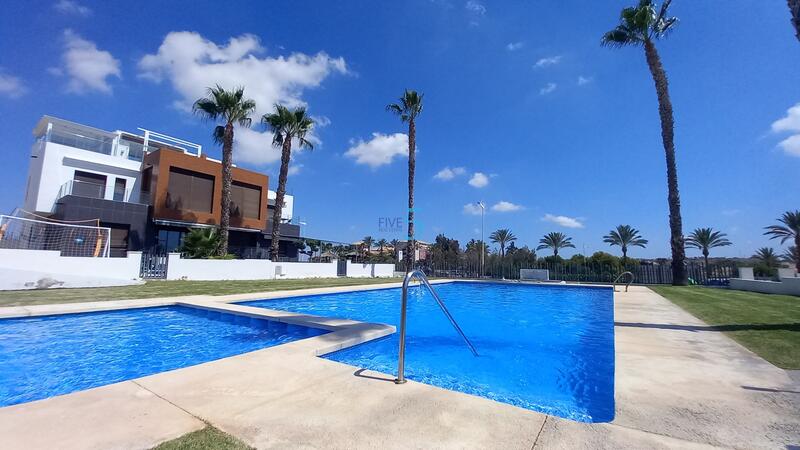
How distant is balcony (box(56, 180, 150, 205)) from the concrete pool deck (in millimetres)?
25070

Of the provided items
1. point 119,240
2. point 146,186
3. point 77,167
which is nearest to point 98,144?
point 77,167

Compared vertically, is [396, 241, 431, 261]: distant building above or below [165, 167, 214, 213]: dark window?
below

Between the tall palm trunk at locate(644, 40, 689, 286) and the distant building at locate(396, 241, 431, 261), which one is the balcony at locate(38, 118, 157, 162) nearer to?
the distant building at locate(396, 241, 431, 261)

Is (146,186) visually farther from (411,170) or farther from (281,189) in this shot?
(411,170)

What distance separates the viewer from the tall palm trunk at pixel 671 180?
792 inches

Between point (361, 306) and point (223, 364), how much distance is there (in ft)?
A: 27.8

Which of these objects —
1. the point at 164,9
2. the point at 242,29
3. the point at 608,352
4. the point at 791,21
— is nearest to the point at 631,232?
the point at 791,21

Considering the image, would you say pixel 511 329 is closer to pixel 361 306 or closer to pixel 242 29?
pixel 361 306

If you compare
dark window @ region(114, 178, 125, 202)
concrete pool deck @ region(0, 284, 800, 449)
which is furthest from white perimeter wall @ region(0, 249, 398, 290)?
concrete pool deck @ region(0, 284, 800, 449)

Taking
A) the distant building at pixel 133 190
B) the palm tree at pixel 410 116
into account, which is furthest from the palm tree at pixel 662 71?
the distant building at pixel 133 190

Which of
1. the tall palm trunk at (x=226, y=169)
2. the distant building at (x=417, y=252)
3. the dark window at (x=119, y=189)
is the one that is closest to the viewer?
the tall palm trunk at (x=226, y=169)

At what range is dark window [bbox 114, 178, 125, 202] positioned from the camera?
24922mm

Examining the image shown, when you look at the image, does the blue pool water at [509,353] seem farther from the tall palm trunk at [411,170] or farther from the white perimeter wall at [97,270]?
the tall palm trunk at [411,170]

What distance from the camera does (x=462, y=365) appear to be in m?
6.03
